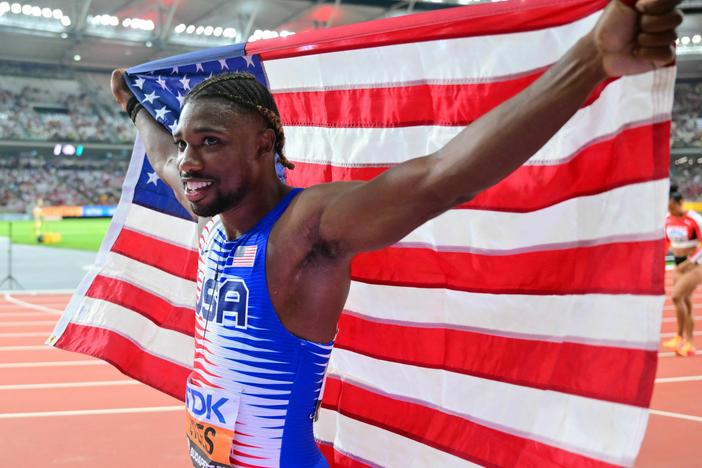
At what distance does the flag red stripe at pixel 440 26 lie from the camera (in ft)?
7.38

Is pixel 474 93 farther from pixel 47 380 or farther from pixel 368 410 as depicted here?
pixel 47 380

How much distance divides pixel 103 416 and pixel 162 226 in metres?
2.93

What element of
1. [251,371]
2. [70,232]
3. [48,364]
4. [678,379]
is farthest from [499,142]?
[70,232]

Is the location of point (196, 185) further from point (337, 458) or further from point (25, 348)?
point (25, 348)

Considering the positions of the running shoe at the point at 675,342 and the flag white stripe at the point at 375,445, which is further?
the running shoe at the point at 675,342

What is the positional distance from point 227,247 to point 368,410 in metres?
1.10

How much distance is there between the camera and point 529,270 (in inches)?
95.7

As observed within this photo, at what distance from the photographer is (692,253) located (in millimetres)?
9578

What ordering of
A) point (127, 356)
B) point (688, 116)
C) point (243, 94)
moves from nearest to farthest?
point (243, 94) → point (127, 356) → point (688, 116)

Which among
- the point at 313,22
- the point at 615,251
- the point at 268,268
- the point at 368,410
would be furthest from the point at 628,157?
the point at 313,22

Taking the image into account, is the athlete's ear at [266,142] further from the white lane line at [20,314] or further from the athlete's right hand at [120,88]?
the white lane line at [20,314]

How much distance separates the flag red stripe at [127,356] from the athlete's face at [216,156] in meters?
1.69

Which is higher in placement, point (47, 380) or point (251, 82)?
point (251, 82)

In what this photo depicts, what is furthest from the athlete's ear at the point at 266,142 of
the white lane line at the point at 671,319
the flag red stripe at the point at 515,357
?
the white lane line at the point at 671,319
